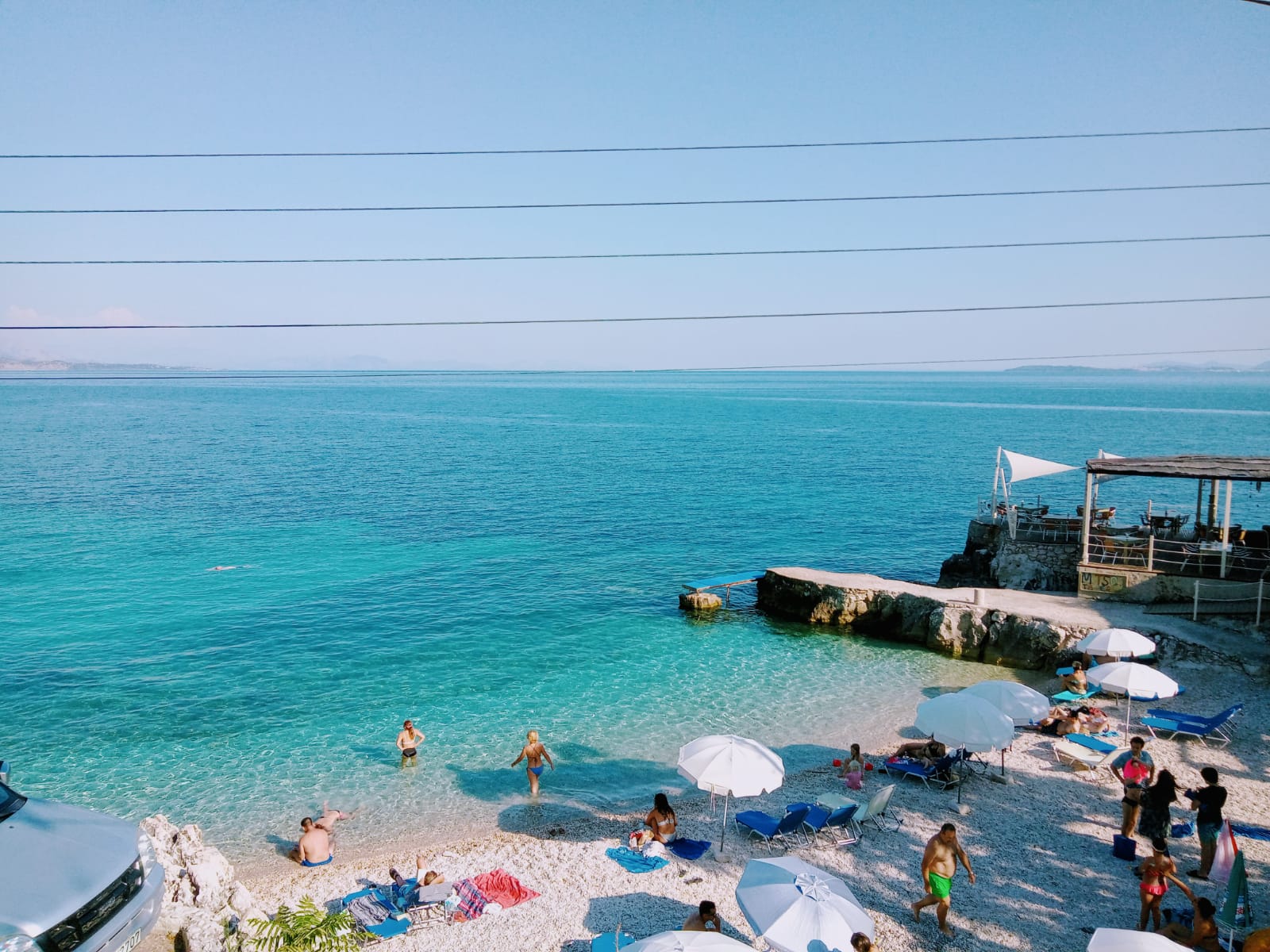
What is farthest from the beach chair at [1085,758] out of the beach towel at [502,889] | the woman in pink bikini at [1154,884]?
the beach towel at [502,889]

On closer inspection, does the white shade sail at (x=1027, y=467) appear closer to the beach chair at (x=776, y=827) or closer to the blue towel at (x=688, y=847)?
the beach chair at (x=776, y=827)

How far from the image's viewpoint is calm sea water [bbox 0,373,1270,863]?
62.0ft

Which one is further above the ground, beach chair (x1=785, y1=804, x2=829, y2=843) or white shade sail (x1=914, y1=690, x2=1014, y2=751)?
white shade sail (x1=914, y1=690, x2=1014, y2=751)

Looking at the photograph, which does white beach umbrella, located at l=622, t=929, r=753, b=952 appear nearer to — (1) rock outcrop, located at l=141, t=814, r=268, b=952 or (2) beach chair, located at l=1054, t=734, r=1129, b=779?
(1) rock outcrop, located at l=141, t=814, r=268, b=952

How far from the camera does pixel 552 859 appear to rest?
551 inches

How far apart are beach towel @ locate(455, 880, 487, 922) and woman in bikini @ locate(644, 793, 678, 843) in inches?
128

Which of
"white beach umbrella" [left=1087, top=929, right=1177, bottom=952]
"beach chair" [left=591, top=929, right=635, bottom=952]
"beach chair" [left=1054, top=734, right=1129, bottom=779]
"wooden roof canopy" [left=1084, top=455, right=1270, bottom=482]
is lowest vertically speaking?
"beach chair" [left=1054, top=734, right=1129, bottom=779]

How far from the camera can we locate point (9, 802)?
371 inches

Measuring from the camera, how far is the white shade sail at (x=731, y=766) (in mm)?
13352

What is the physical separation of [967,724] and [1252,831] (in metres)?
4.69

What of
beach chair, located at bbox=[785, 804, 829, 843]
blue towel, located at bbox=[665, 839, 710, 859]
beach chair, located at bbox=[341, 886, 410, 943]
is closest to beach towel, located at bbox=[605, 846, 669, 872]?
blue towel, located at bbox=[665, 839, 710, 859]

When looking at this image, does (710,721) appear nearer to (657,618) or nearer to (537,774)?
(537,774)

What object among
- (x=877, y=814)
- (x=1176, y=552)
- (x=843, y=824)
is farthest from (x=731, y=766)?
(x=1176, y=552)

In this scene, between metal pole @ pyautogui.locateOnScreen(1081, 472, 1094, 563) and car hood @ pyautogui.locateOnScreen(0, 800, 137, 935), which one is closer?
car hood @ pyautogui.locateOnScreen(0, 800, 137, 935)
